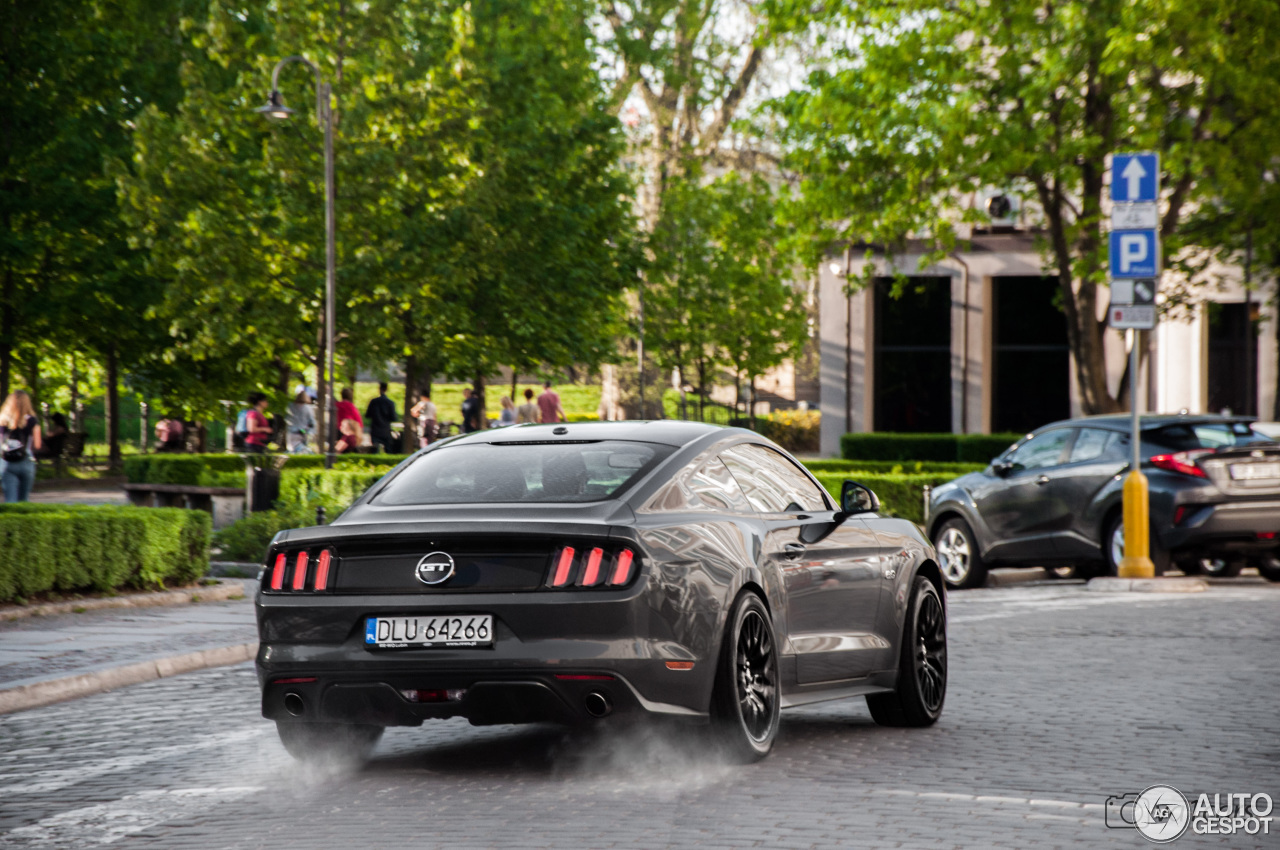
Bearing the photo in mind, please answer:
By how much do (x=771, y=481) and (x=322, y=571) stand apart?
2183 millimetres

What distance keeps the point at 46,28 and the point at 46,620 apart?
26180mm

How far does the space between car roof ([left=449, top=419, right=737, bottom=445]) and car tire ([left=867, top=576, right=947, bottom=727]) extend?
1316mm

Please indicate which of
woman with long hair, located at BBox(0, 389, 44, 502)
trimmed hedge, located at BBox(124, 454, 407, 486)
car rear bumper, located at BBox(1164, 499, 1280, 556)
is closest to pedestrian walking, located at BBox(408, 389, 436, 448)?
trimmed hedge, located at BBox(124, 454, 407, 486)

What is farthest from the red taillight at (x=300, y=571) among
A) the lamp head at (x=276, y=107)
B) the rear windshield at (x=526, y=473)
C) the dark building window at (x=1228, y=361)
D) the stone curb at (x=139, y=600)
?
the dark building window at (x=1228, y=361)

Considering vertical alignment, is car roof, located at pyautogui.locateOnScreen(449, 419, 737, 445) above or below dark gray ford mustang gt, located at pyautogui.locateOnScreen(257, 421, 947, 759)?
above

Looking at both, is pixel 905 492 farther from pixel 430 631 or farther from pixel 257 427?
pixel 430 631

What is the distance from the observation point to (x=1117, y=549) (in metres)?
16.1

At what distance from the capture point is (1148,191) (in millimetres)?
16516

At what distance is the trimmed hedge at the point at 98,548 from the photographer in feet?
42.1

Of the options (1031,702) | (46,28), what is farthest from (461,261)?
(1031,702)

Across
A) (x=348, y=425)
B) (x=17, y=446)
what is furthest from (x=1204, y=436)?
(x=348, y=425)

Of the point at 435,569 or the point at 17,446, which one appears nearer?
the point at 435,569

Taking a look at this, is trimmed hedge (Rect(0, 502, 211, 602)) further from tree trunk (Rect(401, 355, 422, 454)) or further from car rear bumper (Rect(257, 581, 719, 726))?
tree trunk (Rect(401, 355, 422, 454))

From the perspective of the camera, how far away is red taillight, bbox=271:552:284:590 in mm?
6645
